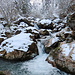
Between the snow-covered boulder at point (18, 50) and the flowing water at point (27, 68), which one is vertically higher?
the snow-covered boulder at point (18, 50)

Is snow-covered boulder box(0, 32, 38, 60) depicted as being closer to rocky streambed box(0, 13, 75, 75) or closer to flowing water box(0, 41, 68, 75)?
rocky streambed box(0, 13, 75, 75)

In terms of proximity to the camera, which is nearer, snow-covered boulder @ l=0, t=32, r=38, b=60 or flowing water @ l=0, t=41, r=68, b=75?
flowing water @ l=0, t=41, r=68, b=75

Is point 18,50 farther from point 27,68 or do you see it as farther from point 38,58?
point 38,58

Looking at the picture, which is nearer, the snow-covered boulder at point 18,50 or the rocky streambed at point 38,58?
the rocky streambed at point 38,58

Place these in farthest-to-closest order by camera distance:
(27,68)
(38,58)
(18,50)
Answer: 1. (38,58)
2. (18,50)
3. (27,68)

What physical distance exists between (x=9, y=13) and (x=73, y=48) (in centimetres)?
1215

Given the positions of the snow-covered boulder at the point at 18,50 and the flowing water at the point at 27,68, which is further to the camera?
the snow-covered boulder at the point at 18,50

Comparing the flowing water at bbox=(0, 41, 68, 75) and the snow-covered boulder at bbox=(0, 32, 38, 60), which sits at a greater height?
the snow-covered boulder at bbox=(0, 32, 38, 60)

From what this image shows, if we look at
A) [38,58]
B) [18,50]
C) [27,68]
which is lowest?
[27,68]

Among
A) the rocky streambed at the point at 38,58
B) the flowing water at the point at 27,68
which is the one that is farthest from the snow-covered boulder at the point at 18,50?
the flowing water at the point at 27,68

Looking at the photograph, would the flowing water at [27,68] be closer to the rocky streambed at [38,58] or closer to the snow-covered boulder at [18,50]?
the rocky streambed at [38,58]

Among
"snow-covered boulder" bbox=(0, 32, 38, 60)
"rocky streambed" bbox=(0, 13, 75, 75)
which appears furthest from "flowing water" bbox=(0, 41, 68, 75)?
"snow-covered boulder" bbox=(0, 32, 38, 60)

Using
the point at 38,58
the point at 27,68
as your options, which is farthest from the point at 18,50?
the point at 38,58

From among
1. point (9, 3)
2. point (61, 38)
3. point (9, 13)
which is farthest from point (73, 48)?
point (9, 3)
